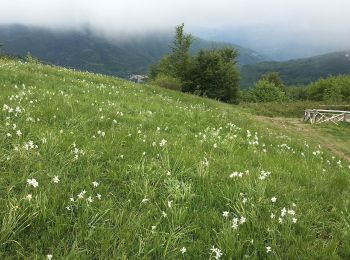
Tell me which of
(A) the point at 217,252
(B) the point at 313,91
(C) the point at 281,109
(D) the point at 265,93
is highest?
(A) the point at 217,252

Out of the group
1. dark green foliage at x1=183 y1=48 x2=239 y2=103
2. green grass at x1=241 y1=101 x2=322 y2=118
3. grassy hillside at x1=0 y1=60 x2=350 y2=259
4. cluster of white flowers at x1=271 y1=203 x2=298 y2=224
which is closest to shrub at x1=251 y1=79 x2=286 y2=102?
dark green foliage at x1=183 y1=48 x2=239 y2=103

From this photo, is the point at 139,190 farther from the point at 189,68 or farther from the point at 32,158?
the point at 189,68

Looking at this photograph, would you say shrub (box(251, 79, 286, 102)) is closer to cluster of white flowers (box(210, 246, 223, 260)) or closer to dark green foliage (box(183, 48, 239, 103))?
dark green foliage (box(183, 48, 239, 103))

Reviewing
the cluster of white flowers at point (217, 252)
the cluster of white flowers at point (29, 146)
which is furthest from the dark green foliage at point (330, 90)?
the cluster of white flowers at point (217, 252)

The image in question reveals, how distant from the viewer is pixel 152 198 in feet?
20.2

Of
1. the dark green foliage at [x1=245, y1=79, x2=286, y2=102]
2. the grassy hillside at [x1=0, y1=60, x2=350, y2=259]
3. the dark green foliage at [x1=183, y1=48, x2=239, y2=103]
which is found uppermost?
the grassy hillside at [x1=0, y1=60, x2=350, y2=259]

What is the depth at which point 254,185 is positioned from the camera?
273 inches

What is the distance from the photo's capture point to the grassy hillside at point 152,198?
15.9 feet

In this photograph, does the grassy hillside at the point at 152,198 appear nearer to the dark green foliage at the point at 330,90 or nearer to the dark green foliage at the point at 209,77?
the dark green foliage at the point at 209,77

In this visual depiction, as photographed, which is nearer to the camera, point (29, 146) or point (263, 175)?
point (29, 146)

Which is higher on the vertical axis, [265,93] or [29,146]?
[29,146]

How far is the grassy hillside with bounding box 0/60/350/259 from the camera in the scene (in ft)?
15.9

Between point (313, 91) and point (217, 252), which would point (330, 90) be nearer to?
point (313, 91)

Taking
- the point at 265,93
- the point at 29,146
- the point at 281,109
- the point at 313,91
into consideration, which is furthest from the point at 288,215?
the point at 313,91
